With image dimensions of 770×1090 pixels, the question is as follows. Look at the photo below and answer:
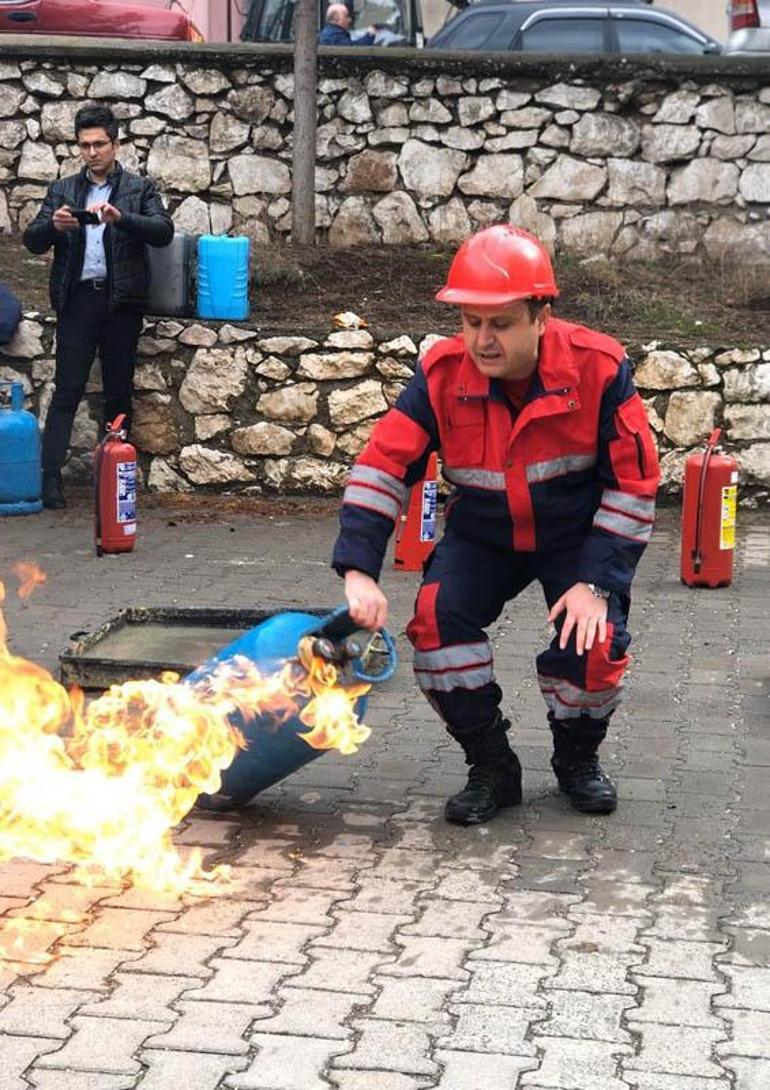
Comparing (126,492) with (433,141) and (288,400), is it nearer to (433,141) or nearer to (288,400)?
(288,400)

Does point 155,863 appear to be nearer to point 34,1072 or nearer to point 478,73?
point 34,1072

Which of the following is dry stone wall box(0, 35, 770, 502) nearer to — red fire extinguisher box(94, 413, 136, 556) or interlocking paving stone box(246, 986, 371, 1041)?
red fire extinguisher box(94, 413, 136, 556)

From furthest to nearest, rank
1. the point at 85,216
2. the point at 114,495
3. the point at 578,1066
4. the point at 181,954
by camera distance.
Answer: the point at 85,216 → the point at 114,495 → the point at 181,954 → the point at 578,1066

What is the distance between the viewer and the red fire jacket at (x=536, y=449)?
208 inches

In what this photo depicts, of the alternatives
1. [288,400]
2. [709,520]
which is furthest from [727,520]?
[288,400]

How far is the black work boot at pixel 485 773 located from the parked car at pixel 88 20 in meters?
11.9

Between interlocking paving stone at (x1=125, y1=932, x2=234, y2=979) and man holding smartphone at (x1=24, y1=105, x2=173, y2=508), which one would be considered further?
man holding smartphone at (x1=24, y1=105, x2=173, y2=508)

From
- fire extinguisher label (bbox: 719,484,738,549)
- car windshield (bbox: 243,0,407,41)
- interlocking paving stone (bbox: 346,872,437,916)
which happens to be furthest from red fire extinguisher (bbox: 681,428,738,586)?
car windshield (bbox: 243,0,407,41)

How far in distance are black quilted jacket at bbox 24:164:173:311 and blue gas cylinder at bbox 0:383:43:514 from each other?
64 cm

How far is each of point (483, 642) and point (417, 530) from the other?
12.8ft

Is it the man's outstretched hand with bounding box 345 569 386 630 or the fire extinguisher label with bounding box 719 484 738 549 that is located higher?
the man's outstretched hand with bounding box 345 569 386 630

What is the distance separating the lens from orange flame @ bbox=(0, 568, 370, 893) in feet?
16.5

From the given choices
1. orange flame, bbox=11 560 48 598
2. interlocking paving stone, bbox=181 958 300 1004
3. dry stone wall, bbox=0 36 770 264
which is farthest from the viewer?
dry stone wall, bbox=0 36 770 264

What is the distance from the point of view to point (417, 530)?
30.9 feet
